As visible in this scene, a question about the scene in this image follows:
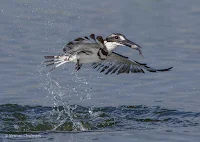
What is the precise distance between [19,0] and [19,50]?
3.46 m

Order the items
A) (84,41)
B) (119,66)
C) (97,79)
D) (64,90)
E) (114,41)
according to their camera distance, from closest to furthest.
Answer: (84,41) < (114,41) < (119,66) < (64,90) < (97,79)

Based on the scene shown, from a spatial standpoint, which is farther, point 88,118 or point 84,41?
point 88,118

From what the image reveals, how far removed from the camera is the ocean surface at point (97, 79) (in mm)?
12836

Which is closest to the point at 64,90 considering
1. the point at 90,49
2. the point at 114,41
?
the point at 90,49

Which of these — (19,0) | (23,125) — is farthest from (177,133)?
(19,0)

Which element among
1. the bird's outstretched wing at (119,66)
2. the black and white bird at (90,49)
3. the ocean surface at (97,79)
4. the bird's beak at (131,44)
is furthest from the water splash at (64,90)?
the bird's beak at (131,44)

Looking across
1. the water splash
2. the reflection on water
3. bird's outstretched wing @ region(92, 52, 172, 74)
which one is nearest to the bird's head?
bird's outstretched wing @ region(92, 52, 172, 74)

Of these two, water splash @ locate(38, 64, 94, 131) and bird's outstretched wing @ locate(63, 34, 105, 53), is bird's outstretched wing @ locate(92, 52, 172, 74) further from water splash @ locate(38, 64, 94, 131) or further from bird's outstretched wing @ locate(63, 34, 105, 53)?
bird's outstretched wing @ locate(63, 34, 105, 53)

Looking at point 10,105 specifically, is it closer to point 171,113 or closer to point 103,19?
point 171,113

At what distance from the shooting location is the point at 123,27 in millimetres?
17906

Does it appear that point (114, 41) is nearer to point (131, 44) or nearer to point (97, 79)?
point (131, 44)

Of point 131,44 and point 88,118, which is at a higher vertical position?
point 131,44

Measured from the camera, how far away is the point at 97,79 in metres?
15.1

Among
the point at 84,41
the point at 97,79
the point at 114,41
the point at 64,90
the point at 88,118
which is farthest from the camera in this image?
the point at 97,79
